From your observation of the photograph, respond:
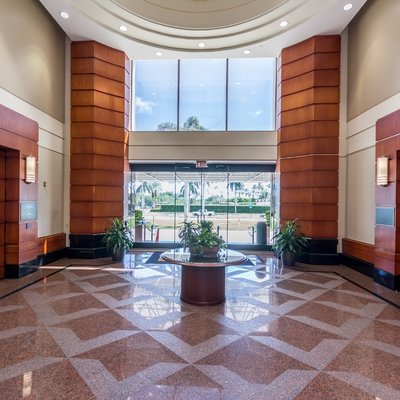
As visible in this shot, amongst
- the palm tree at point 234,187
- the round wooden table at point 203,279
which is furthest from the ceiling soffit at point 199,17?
the round wooden table at point 203,279

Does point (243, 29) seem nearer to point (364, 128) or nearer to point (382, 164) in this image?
point (364, 128)

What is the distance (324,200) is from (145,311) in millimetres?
5272

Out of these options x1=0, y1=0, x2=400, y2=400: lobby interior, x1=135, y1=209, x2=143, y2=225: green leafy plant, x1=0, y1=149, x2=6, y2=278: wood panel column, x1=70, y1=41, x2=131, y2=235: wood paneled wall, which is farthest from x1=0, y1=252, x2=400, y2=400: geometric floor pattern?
x1=135, y1=209, x2=143, y2=225: green leafy plant

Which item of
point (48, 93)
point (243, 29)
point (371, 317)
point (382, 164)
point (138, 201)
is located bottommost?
point (371, 317)

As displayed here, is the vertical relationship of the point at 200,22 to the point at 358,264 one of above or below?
above

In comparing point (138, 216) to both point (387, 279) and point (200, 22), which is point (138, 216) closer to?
point (200, 22)

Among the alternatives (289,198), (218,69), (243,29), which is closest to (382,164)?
(289,198)

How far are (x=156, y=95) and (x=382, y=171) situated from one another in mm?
6904

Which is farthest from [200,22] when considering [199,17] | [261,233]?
[261,233]

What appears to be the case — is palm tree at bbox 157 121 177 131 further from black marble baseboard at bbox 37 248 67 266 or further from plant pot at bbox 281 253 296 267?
plant pot at bbox 281 253 296 267

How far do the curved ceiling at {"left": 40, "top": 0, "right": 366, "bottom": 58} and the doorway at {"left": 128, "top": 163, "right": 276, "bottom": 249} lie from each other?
3467 mm

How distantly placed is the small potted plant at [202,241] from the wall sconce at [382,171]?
133 inches

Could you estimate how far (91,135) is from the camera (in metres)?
7.31

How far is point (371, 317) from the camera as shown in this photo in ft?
12.6
